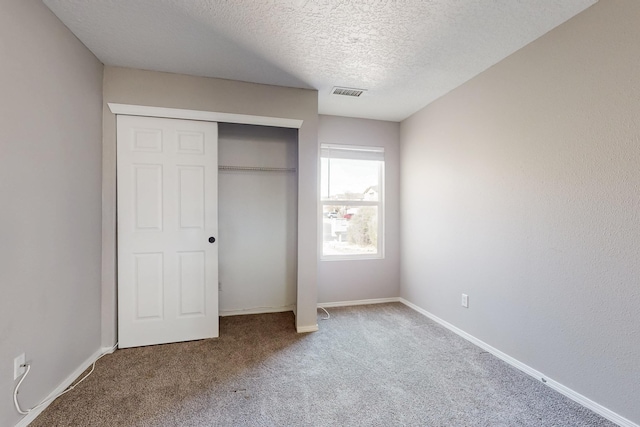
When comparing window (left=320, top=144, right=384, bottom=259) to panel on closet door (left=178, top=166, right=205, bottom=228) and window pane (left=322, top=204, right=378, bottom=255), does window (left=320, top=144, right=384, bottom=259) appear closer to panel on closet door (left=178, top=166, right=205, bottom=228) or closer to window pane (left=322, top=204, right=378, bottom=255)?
window pane (left=322, top=204, right=378, bottom=255)

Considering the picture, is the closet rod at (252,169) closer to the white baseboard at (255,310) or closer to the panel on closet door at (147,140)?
the panel on closet door at (147,140)

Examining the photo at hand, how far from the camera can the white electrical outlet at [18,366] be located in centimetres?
150

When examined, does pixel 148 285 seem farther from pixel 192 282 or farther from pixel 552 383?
pixel 552 383

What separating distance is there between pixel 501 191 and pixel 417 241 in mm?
1288

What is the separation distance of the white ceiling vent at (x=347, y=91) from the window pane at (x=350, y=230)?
136cm

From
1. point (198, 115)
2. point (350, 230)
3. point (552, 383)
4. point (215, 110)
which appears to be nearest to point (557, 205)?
point (552, 383)

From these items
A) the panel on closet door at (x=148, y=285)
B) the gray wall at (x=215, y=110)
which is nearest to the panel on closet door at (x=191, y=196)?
the panel on closet door at (x=148, y=285)

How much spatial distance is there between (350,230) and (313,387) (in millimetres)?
2115

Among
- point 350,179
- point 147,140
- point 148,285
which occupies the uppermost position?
point 147,140

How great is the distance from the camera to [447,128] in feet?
9.72

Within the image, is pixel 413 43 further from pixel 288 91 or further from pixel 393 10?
pixel 288 91

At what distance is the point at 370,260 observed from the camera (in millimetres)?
3719

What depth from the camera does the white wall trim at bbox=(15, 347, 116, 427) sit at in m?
1.57

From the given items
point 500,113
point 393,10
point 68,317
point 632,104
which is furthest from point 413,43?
point 68,317
